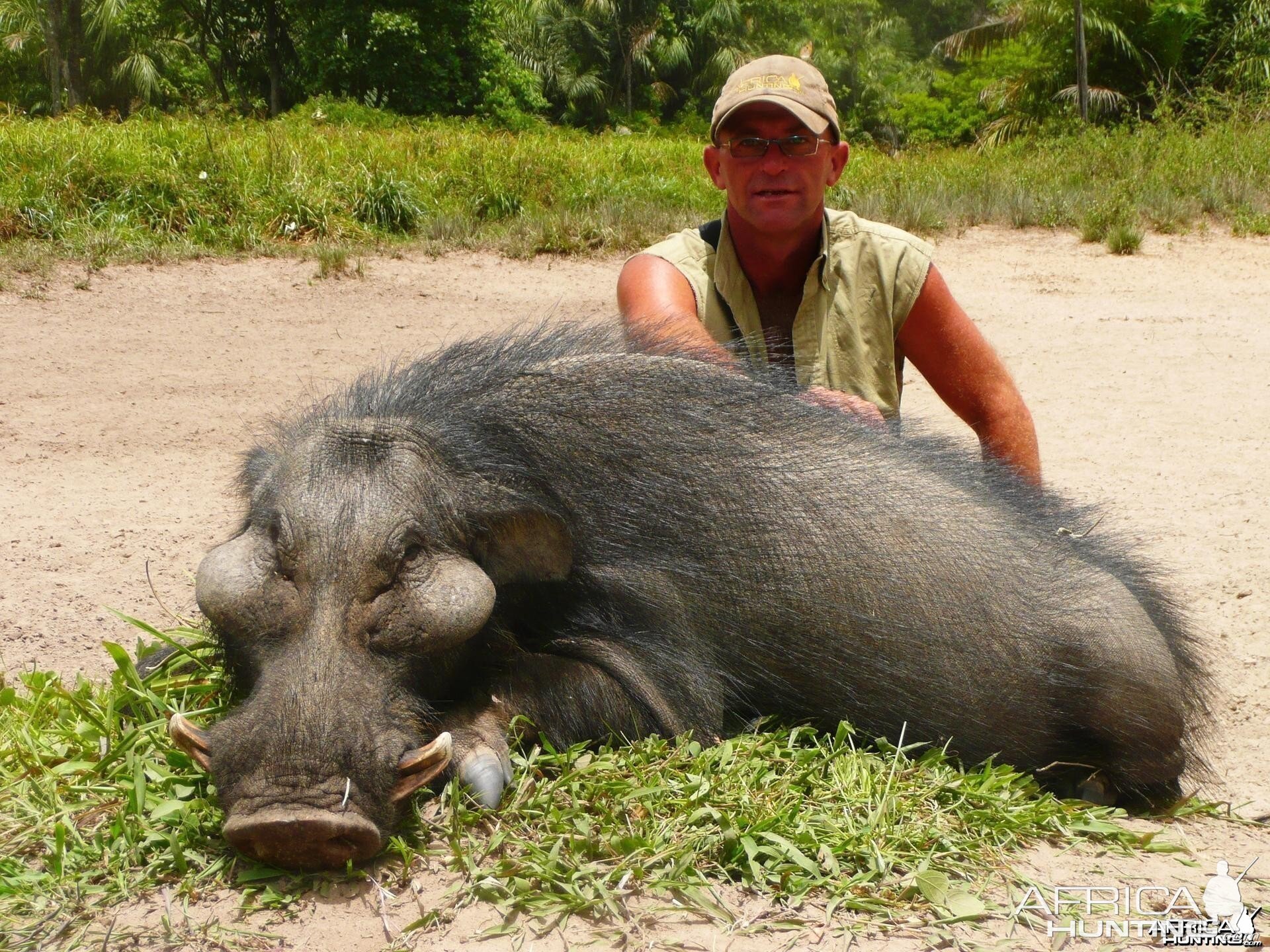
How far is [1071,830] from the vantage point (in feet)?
9.33

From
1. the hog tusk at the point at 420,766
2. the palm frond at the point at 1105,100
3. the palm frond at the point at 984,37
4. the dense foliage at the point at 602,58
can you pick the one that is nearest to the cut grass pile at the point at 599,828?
the hog tusk at the point at 420,766

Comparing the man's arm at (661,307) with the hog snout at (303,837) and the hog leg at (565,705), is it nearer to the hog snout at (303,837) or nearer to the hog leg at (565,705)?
the hog leg at (565,705)

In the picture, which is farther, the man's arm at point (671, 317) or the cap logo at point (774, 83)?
the cap logo at point (774, 83)

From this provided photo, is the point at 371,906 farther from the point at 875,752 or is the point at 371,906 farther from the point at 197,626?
the point at 197,626

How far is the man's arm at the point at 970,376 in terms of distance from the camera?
3.97 metres

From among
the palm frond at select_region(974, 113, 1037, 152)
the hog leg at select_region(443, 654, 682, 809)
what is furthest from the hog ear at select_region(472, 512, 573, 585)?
the palm frond at select_region(974, 113, 1037, 152)

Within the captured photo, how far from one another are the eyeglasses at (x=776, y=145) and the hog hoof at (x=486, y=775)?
6.75 ft

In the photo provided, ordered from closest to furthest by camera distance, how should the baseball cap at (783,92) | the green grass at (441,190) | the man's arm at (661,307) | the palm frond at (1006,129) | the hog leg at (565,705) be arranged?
the hog leg at (565,705)
the man's arm at (661,307)
the baseball cap at (783,92)
the green grass at (441,190)
the palm frond at (1006,129)

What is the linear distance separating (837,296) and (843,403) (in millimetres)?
544

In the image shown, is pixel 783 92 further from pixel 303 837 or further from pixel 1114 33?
pixel 1114 33

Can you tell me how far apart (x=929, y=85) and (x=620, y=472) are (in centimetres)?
4294

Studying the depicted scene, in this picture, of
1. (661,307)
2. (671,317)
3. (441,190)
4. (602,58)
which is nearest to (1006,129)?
(602,58)

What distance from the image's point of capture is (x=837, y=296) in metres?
4.05

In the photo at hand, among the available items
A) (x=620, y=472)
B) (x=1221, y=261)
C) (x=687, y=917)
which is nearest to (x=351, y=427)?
(x=620, y=472)
